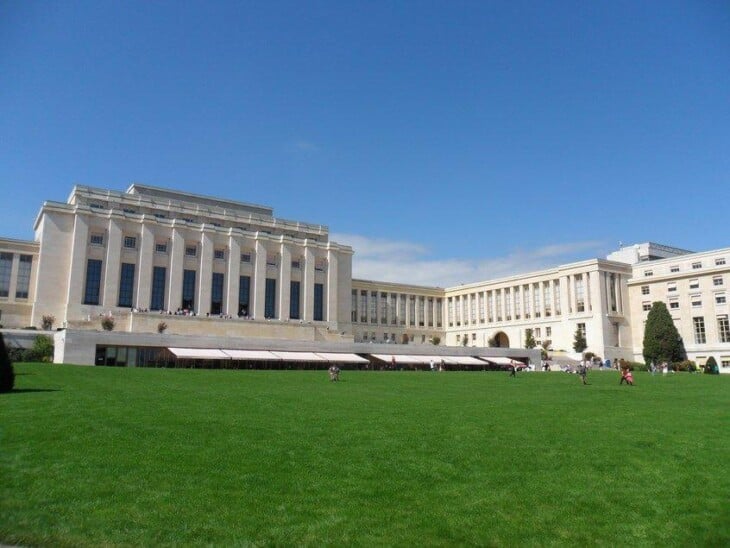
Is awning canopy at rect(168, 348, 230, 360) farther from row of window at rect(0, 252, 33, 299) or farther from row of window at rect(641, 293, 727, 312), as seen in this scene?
row of window at rect(641, 293, 727, 312)

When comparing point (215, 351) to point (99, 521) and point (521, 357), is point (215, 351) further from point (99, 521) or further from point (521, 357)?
point (99, 521)

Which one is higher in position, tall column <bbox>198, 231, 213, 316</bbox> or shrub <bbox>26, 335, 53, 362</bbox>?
tall column <bbox>198, 231, 213, 316</bbox>

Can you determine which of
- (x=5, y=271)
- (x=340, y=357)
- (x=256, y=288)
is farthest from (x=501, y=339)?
(x=5, y=271)

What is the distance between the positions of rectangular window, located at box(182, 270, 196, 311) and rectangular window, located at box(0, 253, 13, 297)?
18685mm

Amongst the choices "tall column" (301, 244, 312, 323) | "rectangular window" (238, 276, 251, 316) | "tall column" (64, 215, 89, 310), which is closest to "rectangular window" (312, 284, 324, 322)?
"tall column" (301, 244, 312, 323)

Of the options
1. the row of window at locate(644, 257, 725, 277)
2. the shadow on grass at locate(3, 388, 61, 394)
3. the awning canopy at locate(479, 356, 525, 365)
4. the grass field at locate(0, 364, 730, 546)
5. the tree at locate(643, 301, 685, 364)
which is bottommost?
the grass field at locate(0, 364, 730, 546)

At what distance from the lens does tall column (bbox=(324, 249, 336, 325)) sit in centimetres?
8112

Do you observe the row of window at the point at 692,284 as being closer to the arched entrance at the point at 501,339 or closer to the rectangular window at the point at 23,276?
the arched entrance at the point at 501,339

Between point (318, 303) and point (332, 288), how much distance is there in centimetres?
292

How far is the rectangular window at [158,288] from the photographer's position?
2751 inches

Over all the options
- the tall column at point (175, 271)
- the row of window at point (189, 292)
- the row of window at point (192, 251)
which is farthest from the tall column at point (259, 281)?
the tall column at point (175, 271)

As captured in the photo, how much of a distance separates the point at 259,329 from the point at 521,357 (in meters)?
31.1

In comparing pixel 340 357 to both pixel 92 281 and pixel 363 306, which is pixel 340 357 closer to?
pixel 92 281

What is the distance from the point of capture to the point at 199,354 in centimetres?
5138
